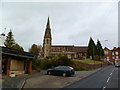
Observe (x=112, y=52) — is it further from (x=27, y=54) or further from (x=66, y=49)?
(x=27, y=54)

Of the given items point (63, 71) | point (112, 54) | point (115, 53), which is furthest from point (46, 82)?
point (115, 53)

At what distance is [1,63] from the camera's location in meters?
17.7

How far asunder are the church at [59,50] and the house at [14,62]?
4994 centimetres

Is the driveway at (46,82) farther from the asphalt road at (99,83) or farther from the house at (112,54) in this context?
the house at (112,54)

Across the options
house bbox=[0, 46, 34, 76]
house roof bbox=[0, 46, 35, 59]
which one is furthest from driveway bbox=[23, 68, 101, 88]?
house roof bbox=[0, 46, 35, 59]

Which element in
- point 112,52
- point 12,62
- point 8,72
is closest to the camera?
point 8,72

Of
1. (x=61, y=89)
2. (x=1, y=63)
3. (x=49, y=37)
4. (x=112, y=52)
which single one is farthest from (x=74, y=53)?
(x=61, y=89)

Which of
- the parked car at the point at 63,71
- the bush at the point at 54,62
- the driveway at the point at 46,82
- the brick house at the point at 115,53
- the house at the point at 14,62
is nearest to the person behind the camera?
the driveway at the point at 46,82

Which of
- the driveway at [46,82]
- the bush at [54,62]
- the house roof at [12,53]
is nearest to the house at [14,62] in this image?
the house roof at [12,53]

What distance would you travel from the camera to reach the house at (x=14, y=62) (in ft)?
55.9

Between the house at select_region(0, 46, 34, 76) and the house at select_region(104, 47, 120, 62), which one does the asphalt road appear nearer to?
the house at select_region(0, 46, 34, 76)

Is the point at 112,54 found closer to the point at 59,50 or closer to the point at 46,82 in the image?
the point at 59,50

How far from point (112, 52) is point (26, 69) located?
274ft

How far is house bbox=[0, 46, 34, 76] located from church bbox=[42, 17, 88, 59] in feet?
164
